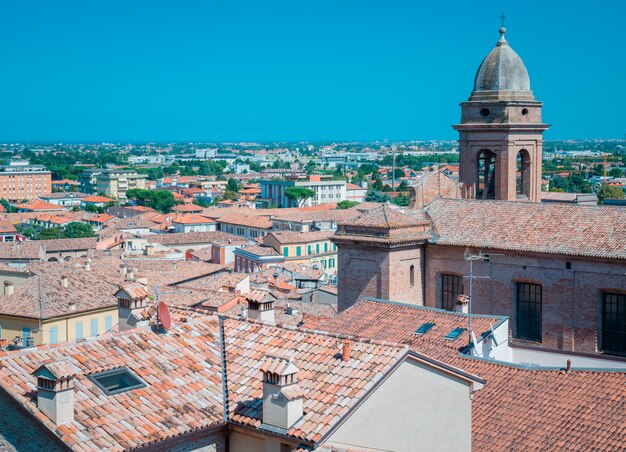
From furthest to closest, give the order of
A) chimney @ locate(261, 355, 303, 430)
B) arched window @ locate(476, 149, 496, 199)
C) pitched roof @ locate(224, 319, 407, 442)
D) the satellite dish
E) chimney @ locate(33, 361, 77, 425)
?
arched window @ locate(476, 149, 496, 199) → the satellite dish → pitched roof @ locate(224, 319, 407, 442) → chimney @ locate(261, 355, 303, 430) → chimney @ locate(33, 361, 77, 425)

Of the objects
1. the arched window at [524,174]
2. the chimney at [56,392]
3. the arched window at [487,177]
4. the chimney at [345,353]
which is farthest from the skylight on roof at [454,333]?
the arched window at [524,174]

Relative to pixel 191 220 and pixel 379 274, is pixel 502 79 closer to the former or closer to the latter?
pixel 379 274

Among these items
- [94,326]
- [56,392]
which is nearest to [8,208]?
[94,326]

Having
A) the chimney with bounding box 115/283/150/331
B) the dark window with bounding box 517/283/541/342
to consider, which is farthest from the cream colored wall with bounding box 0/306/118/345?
the chimney with bounding box 115/283/150/331

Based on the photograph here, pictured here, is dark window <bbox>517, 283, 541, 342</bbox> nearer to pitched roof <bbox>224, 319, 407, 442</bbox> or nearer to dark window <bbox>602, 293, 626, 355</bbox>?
dark window <bbox>602, 293, 626, 355</bbox>

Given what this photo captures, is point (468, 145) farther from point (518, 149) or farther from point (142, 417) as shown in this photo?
point (142, 417)
